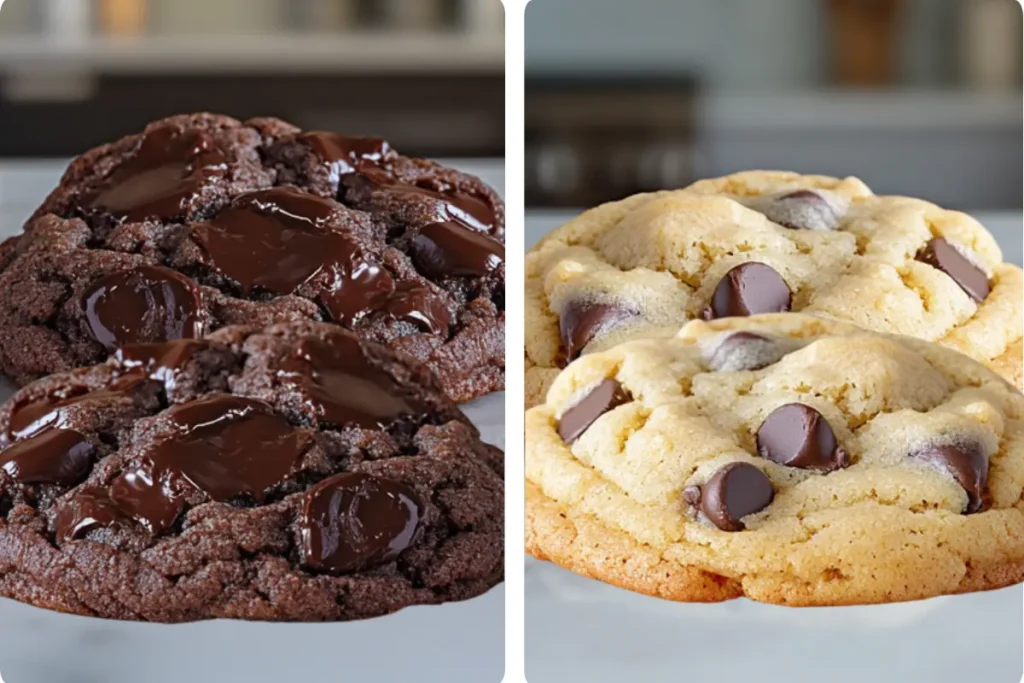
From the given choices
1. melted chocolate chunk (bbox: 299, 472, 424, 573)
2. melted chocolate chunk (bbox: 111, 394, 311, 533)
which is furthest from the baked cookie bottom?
melted chocolate chunk (bbox: 111, 394, 311, 533)

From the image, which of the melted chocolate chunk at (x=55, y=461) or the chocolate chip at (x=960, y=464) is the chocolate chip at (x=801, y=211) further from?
the melted chocolate chunk at (x=55, y=461)

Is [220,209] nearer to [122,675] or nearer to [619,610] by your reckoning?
[122,675]

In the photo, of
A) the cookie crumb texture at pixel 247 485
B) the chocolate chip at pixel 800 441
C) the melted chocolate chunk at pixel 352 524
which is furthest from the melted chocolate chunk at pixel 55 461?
the chocolate chip at pixel 800 441

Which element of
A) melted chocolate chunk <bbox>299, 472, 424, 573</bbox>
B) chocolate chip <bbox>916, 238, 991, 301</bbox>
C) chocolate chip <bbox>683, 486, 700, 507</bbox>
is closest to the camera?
melted chocolate chunk <bbox>299, 472, 424, 573</bbox>

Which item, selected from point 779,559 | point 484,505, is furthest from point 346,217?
point 779,559

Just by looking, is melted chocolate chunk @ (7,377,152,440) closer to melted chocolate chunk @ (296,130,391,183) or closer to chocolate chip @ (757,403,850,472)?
melted chocolate chunk @ (296,130,391,183)

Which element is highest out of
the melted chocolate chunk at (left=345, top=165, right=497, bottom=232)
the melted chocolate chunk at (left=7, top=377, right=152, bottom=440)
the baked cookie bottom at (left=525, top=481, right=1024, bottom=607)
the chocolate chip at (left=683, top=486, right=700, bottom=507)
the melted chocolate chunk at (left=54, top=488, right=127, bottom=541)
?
the melted chocolate chunk at (left=345, top=165, right=497, bottom=232)
